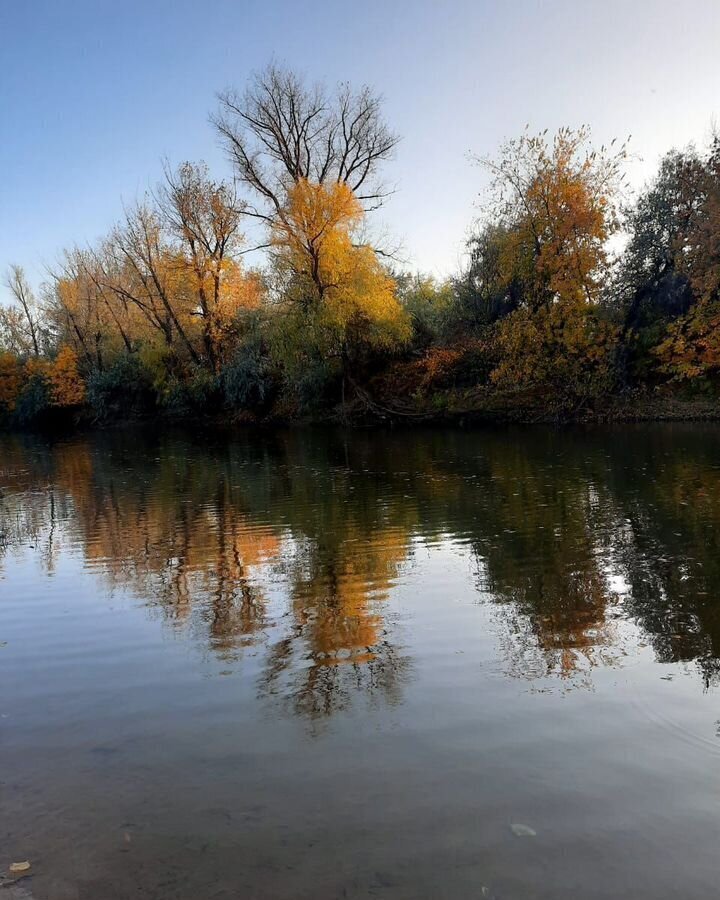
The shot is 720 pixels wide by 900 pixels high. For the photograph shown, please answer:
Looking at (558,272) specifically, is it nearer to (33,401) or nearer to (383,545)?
(383,545)

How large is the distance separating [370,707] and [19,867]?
257 cm

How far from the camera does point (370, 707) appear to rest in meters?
5.31

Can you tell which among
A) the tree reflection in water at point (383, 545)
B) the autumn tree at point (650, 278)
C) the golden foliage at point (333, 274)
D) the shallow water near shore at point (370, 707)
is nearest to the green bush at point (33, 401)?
the golden foliage at point (333, 274)

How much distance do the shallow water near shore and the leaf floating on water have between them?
6cm

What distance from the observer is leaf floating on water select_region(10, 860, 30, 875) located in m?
3.50

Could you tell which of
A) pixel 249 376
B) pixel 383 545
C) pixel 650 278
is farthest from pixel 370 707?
pixel 249 376

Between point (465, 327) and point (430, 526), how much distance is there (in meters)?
30.8

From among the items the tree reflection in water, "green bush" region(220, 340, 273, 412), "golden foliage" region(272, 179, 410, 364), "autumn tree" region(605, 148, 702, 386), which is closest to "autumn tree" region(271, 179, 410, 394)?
"golden foliage" region(272, 179, 410, 364)

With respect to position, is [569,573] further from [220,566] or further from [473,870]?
[473,870]

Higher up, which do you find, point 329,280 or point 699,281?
point 329,280

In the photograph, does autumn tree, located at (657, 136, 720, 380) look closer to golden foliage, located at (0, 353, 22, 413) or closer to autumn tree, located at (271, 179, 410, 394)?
autumn tree, located at (271, 179, 410, 394)

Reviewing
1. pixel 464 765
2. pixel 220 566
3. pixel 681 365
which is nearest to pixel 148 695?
pixel 464 765

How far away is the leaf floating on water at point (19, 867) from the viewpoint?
350 centimetres

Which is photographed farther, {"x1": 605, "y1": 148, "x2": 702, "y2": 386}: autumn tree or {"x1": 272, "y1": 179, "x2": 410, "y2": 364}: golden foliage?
{"x1": 272, "y1": 179, "x2": 410, "y2": 364}: golden foliage
